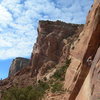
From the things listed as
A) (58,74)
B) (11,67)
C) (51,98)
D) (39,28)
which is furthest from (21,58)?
(51,98)

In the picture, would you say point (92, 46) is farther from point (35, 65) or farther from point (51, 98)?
point (35, 65)

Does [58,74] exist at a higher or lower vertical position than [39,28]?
lower

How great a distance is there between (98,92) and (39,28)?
76738mm

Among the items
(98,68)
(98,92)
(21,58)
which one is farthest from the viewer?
(21,58)

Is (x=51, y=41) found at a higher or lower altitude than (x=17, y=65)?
lower

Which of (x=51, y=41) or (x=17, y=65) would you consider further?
(x=17, y=65)

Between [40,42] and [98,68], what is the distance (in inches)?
2872

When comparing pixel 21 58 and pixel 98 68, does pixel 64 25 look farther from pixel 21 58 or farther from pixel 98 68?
pixel 98 68

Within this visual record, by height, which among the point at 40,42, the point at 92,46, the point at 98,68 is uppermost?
the point at 40,42

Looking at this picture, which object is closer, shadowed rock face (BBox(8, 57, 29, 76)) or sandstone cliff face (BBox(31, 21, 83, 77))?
sandstone cliff face (BBox(31, 21, 83, 77))

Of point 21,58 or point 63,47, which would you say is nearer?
point 63,47

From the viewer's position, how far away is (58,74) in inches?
1740

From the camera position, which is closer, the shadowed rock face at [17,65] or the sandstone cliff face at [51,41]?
the sandstone cliff face at [51,41]

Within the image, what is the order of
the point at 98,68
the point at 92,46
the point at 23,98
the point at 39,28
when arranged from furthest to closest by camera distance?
the point at 39,28 < the point at 23,98 < the point at 92,46 < the point at 98,68
